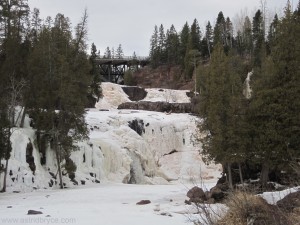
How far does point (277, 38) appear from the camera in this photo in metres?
17.8

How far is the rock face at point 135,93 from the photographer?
184ft

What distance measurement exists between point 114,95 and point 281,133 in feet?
126

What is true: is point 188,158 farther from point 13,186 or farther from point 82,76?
point 13,186

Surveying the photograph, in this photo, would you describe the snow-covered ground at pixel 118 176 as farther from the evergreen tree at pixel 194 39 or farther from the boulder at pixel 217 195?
the evergreen tree at pixel 194 39

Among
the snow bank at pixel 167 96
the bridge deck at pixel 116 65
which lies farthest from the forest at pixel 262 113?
the bridge deck at pixel 116 65

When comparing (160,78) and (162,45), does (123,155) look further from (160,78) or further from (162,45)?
(162,45)

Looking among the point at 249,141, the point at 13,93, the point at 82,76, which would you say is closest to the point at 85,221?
the point at 249,141

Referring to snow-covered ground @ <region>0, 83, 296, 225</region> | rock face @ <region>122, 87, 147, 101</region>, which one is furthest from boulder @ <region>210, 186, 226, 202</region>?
rock face @ <region>122, 87, 147, 101</region>

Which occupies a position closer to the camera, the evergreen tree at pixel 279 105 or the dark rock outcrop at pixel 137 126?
the evergreen tree at pixel 279 105

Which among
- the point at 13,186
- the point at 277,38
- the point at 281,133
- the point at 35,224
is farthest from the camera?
the point at 13,186

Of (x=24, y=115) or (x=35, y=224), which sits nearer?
(x=35, y=224)

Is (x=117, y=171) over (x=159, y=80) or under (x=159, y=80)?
under

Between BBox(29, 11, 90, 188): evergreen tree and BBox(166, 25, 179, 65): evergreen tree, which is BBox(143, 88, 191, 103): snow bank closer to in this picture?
BBox(166, 25, 179, 65): evergreen tree

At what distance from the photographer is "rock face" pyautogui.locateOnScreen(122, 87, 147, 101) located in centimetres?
5612
